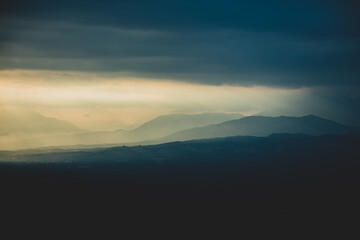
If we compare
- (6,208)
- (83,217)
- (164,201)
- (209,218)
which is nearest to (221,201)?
(164,201)

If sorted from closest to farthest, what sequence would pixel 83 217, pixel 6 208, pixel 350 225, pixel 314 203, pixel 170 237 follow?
1. pixel 170 237
2. pixel 350 225
3. pixel 83 217
4. pixel 6 208
5. pixel 314 203

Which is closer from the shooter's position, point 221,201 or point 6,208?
point 6,208

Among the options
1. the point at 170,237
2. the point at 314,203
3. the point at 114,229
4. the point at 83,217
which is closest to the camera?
the point at 170,237

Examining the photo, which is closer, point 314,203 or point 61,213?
point 61,213

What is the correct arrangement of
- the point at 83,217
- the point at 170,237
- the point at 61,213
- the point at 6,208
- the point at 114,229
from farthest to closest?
1. the point at 6,208
2. the point at 61,213
3. the point at 83,217
4. the point at 114,229
5. the point at 170,237

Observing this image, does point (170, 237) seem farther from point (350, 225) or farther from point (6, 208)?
point (6, 208)

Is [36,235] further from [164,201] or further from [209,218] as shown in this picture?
[164,201]

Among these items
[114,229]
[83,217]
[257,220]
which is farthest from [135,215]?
[257,220]

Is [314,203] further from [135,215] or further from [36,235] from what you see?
[36,235]

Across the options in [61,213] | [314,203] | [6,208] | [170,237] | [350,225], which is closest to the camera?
[170,237]

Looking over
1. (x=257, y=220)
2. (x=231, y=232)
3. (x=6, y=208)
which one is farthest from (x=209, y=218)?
(x=6, y=208)

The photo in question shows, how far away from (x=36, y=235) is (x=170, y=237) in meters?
32.4

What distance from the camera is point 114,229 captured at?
13188cm

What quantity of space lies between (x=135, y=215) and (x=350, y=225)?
6211 cm
